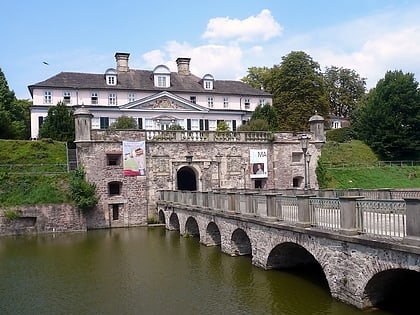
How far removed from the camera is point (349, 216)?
11336 mm

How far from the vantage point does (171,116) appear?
5103cm

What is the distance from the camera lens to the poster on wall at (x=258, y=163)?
36.1m

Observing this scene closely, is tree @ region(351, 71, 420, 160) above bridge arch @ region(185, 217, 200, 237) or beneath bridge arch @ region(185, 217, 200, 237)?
above

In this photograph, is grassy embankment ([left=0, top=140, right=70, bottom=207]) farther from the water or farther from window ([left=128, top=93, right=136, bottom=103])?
window ([left=128, top=93, right=136, bottom=103])

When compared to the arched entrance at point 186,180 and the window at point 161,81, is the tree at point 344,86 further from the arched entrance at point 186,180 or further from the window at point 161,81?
the arched entrance at point 186,180

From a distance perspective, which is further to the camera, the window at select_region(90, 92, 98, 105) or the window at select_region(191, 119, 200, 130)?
the window at select_region(191, 119, 200, 130)

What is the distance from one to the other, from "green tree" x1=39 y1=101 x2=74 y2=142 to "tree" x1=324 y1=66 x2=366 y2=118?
136 ft

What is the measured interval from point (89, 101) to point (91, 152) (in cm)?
1992

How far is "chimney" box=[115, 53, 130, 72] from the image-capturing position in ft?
181

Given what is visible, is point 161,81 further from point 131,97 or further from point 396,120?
point 396,120

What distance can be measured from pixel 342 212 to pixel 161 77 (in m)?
44.9

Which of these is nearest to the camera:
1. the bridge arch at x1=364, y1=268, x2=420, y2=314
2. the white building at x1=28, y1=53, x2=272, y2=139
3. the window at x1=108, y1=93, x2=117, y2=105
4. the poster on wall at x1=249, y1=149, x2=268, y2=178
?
the bridge arch at x1=364, y1=268, x2=420, y2=314

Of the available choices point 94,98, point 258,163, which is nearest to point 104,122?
point 94,98

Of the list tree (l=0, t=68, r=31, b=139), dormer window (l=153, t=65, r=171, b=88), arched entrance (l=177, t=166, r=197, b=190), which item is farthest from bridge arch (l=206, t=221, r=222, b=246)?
dormer window (l=153, t=65, r=171, b=88)
